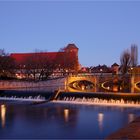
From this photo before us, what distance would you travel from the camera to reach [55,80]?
61938 mm

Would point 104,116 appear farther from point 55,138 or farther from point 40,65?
point 40,65

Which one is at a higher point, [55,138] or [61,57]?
[61,57]

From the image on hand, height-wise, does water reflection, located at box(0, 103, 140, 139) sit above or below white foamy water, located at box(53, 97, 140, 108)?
below

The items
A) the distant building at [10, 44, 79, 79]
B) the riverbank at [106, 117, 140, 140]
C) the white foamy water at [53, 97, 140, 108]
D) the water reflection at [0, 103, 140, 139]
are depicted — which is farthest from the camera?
the distant building at [10, 44, 79, 79]

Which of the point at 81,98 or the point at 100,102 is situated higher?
the point at 81,98

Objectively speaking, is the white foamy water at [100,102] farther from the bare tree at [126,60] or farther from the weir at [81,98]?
the bare tree at [126,60]

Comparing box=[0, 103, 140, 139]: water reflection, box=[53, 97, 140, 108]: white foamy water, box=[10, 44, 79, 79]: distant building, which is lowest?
box=[0, 103, 140, 139]: water reflection

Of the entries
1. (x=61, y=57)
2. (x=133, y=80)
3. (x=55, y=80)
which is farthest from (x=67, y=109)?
(x=61, y=57)

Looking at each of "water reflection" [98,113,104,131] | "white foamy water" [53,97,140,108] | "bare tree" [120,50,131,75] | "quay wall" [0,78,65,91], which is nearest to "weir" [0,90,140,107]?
"white foamy water" [53,97,140,108]

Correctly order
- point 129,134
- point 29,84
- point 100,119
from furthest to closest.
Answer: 1. point 29,84
2. point 100,119
3. point 129,134

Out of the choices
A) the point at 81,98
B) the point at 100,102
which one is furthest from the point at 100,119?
the point at 81,98

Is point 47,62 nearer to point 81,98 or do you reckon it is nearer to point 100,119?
point 81,98

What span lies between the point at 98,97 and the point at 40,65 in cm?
3646

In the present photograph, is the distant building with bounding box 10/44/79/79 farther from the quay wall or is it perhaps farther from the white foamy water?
the white foamy water
